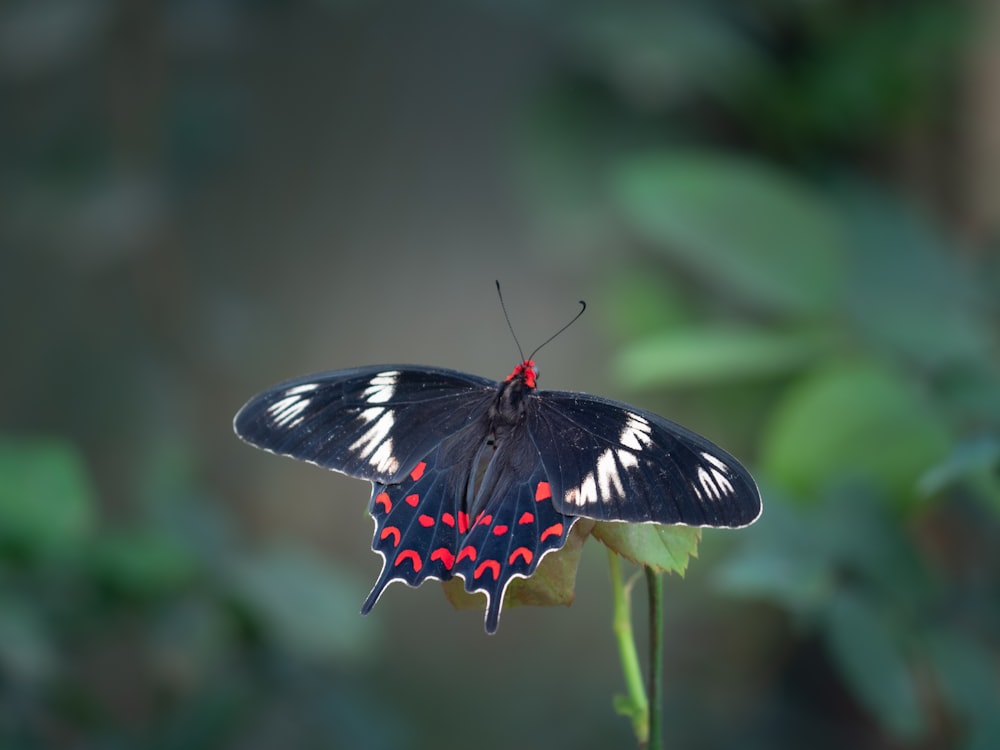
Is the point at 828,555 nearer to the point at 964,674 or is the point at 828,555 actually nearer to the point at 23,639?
the point at 964,674

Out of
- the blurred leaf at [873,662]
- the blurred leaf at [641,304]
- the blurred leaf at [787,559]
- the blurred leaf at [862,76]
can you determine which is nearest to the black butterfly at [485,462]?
the blurred leaf at [787,559]

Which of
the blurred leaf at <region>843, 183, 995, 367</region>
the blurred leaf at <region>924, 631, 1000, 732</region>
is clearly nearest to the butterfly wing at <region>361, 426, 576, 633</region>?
the blurred leaf at <region>924, 631, 1000, 732</region>

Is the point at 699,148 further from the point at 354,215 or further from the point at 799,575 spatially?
the point at 799,575

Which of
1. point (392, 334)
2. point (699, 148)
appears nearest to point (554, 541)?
point (699, 148)

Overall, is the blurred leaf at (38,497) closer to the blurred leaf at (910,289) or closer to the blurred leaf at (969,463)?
the blurred leaf at (969,463)

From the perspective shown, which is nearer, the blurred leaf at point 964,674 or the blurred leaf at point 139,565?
the blurred leaf at point 964,674

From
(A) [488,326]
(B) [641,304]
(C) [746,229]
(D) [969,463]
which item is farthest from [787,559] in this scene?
(A) [488,326]
